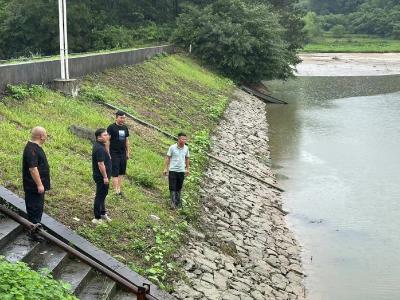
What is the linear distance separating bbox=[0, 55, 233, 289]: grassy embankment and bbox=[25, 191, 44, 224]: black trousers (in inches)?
→ 33.2

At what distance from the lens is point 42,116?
1398 centimetres

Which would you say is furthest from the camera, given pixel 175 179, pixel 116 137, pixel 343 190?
pixel 343 190


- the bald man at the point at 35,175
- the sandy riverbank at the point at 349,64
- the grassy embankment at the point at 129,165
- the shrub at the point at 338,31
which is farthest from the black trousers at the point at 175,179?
the shrub at the point at 338,31

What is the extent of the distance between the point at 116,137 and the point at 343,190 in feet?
30.9

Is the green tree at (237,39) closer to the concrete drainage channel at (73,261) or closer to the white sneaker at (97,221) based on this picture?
the white sneaker at (97,221)

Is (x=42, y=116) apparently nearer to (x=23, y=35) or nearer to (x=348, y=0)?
(x=23, y=35)

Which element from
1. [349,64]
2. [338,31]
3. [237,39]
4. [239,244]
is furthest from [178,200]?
[338,31]

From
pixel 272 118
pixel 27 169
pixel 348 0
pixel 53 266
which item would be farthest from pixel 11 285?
pixel 348 0

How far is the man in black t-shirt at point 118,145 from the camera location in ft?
34.2

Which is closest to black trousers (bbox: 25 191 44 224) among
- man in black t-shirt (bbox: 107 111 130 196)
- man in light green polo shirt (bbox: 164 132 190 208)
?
man in black t-shirt (bbox: 107 111 130 196)

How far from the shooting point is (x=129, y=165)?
1278 cm

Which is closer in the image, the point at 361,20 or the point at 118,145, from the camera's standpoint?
the point at 118,145

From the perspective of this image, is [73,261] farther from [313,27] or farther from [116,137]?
[313,27]

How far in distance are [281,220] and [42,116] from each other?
678 cm
